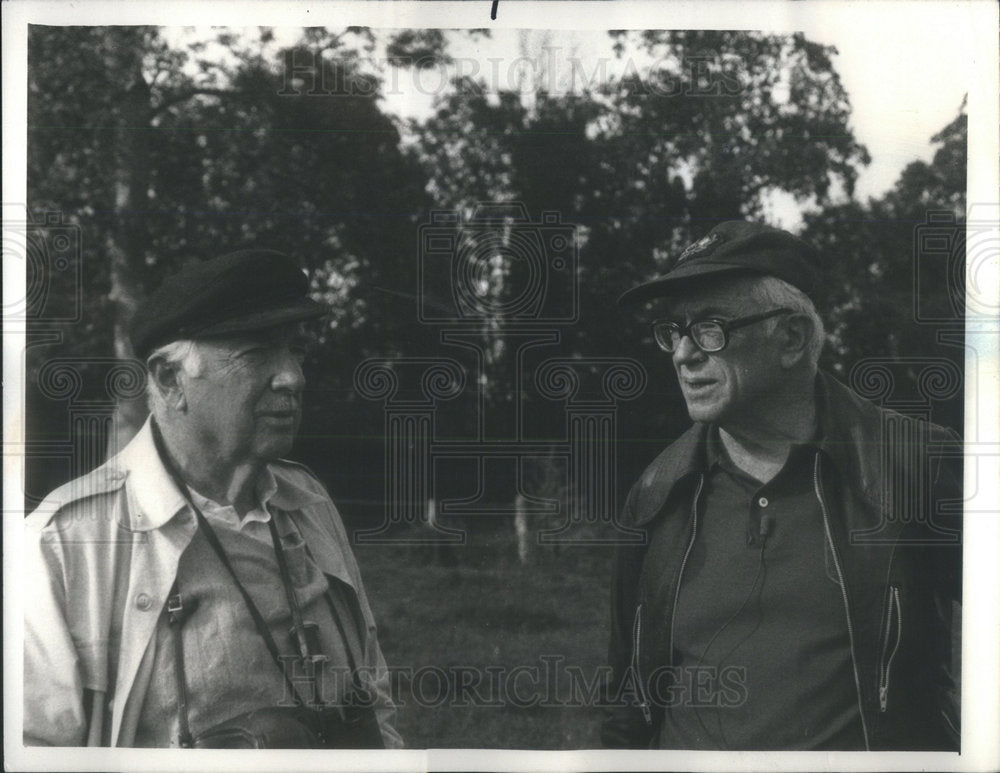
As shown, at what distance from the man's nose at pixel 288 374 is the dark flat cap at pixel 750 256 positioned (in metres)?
1.13

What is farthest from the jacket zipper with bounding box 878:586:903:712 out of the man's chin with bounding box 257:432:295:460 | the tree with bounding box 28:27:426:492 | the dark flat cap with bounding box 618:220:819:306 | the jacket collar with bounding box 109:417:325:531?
the jacket collar with bounding box 109:417:325:531

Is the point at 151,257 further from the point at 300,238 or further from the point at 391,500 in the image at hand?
the point at 391,500

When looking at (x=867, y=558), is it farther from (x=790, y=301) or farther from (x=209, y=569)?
(x=209, y=569)

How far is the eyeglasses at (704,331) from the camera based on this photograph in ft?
10.8

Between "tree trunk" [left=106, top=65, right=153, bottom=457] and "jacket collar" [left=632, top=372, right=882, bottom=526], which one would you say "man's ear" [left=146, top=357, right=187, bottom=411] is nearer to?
"tree trunk" [left=106, top=65, right=153, bottom=457]

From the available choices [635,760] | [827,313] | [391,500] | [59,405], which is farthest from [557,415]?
[59,405]

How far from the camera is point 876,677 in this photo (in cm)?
327

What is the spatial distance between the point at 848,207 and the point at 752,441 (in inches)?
34.2

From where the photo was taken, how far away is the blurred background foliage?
3.32 metres

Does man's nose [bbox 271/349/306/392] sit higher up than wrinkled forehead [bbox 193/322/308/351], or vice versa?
wrinkled forehead [bbox 193/322/308/351]

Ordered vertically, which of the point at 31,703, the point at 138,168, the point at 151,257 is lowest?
the point at 31,703

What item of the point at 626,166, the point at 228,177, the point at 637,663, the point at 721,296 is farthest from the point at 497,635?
the point at 228,177

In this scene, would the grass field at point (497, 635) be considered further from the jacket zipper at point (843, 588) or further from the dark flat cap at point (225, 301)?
the dark flat cap at point (225, 301)

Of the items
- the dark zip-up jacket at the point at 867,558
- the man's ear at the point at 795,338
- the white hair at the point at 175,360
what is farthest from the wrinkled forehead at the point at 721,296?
the white hair at the point at 175,360
